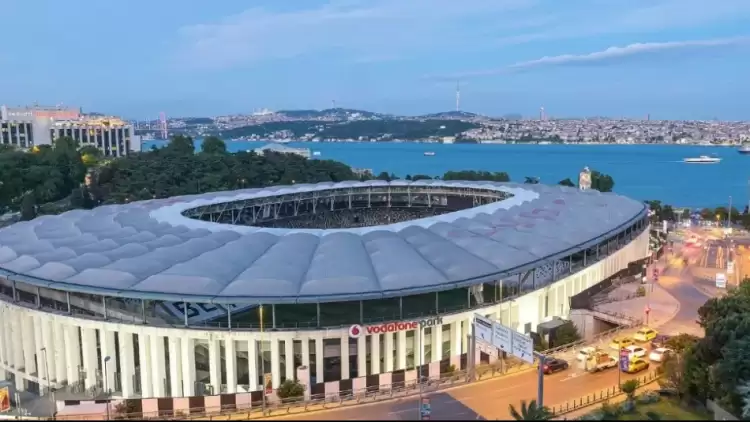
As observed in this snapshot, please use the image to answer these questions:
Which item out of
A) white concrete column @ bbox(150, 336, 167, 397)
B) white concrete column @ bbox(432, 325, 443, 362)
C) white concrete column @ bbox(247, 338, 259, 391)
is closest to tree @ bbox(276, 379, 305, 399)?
white concrete column @ bbox(247, 338, 259, 391)

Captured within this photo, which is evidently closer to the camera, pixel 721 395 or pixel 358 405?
pixel 721 395

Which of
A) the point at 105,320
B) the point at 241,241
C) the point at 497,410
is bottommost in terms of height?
the point at 497,410

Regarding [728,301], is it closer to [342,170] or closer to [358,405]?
[358,405]

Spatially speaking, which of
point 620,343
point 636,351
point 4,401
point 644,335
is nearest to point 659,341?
point 644,335

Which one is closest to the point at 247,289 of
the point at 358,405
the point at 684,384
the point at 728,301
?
the point at 358,405

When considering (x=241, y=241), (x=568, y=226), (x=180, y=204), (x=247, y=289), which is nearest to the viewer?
(x=247, y=289)

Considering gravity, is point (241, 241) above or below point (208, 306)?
above

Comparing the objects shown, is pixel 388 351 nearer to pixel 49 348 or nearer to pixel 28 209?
pixel 49 348

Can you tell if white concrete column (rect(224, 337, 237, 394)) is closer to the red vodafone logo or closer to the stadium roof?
the stadium roof
